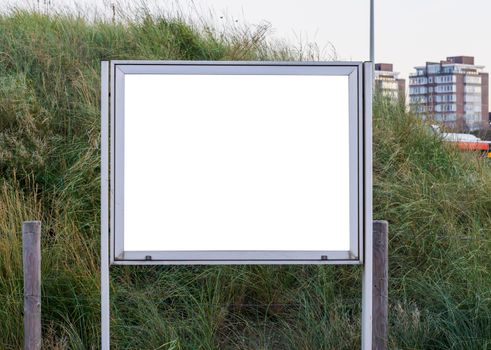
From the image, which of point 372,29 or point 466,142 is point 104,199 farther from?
point 372,29

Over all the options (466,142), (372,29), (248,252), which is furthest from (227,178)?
(372,29)

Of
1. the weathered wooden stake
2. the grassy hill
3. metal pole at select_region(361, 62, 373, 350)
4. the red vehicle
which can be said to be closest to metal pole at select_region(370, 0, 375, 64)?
the red vehicle

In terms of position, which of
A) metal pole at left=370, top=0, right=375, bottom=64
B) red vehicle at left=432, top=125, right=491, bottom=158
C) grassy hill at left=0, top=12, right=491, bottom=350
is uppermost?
metal pole at left=370, top=0, right=375, bottom=64

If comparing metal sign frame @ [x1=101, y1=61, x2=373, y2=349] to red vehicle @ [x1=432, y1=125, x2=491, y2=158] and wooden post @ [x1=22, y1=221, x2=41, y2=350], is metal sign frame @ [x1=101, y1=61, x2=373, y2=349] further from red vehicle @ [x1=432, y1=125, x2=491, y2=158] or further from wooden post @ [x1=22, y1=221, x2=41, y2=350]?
red vehicle @ [x1=432, y1=125, x2=491, y2=158]

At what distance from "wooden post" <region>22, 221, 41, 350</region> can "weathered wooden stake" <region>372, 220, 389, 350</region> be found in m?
1.95

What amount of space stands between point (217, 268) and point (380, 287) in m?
1.52

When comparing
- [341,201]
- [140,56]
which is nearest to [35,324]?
[341,201]

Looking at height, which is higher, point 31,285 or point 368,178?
point 368,178

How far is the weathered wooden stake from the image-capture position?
472 centimetres

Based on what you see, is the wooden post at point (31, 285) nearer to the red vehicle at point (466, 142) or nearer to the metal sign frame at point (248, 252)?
the metal sign frame at point (248, 252)

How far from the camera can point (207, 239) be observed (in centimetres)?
417

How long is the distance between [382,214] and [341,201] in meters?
2.56

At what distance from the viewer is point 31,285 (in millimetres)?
4773

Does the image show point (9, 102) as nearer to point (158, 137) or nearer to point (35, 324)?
point (35, 324)
